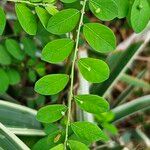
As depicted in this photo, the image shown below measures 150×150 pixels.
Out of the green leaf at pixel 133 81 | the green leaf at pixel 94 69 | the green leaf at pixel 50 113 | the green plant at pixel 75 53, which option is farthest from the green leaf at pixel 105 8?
the green leaf at pixel 133 81

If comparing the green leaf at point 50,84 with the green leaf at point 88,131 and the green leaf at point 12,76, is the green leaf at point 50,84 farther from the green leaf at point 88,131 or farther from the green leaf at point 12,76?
the green leaf at point 12,76

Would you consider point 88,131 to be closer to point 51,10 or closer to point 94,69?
point 94,69

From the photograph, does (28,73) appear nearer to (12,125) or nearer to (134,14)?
(12,125)

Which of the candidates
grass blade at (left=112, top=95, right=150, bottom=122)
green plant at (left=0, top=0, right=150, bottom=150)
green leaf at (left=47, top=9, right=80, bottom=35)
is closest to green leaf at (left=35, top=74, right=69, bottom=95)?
green plant at (left=0, top=0, right=150, bottom=150)

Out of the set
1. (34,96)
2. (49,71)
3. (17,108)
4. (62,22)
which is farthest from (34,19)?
(49,71)

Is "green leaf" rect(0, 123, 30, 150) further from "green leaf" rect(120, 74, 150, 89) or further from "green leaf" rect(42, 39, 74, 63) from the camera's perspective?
"green leaf" rect(120, 74, 150, 89)

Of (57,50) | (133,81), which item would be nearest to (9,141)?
(57,50)
